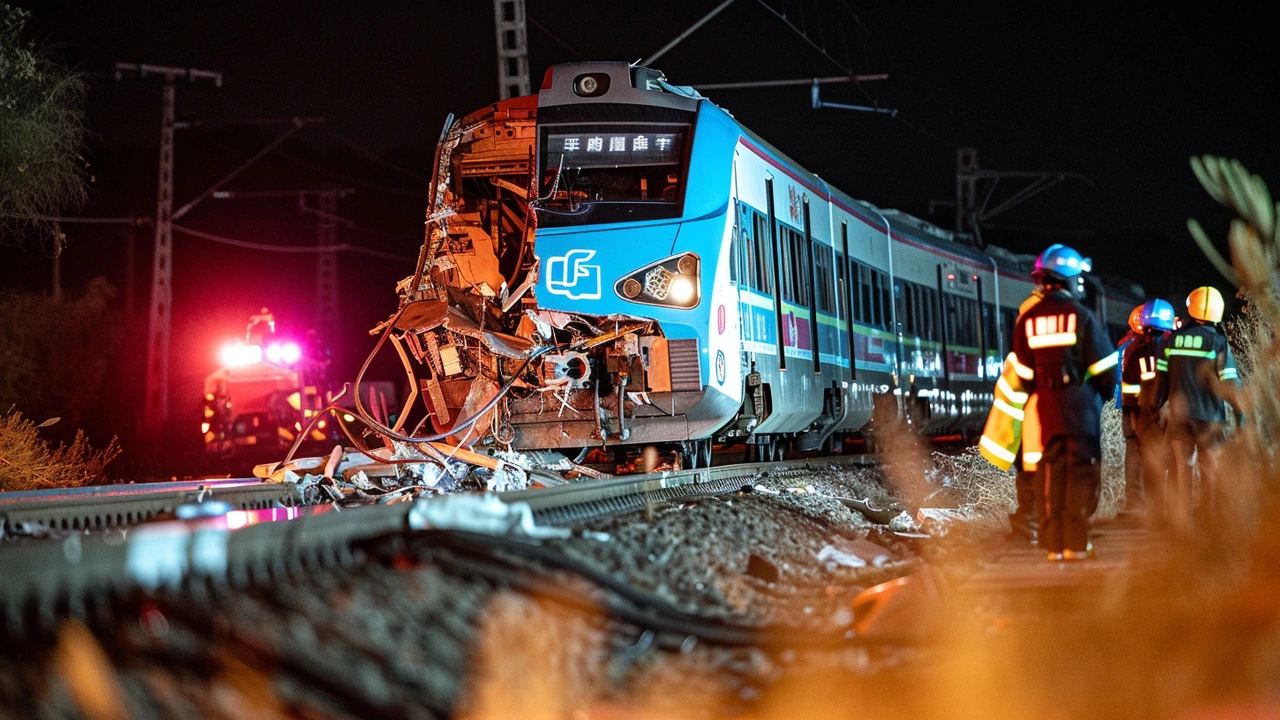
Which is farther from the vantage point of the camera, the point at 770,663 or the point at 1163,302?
the point at 1163,302

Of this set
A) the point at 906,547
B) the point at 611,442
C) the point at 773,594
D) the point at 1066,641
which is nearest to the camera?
the point at 1066,641

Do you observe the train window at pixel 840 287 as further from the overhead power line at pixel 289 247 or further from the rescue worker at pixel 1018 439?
the overhead power line at pixel 289 247

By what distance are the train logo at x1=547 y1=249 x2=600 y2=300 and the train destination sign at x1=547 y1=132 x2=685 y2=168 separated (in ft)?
3.50

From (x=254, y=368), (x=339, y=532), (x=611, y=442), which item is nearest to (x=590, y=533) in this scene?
(x=339, y=532)

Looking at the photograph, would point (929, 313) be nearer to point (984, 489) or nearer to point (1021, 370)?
point (984, 489)

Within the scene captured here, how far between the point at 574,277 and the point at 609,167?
4.15ft

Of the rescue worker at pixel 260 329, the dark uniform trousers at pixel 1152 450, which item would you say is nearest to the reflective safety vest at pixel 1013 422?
the dark uniform trousers at pixel 1152 450

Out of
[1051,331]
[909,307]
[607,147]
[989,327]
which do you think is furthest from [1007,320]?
[1051,331]

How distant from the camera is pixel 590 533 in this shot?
6.86 meters

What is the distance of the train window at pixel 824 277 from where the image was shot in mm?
15136

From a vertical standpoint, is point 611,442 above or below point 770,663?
above

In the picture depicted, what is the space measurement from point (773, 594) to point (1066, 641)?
7.60 ft

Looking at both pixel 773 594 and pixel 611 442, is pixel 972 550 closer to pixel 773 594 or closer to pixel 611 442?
pixel 773 594

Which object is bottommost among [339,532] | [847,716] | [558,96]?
[847,716]
